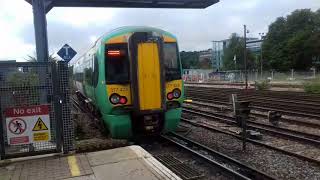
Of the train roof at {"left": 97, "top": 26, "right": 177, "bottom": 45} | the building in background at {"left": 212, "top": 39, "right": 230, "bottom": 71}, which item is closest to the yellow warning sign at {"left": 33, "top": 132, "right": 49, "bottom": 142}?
the train roof at {"left": 97, "top": 26, "right": 177, "bottom": 45}

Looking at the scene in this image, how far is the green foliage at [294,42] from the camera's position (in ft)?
282

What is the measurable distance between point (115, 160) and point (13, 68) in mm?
2482

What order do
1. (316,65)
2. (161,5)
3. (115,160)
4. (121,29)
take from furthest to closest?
(316,65), (161,5), (121,29), (115,160)

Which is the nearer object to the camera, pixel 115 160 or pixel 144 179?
pixel 144 179

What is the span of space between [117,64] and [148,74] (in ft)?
3.07

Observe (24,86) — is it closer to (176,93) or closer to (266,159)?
(176,93)

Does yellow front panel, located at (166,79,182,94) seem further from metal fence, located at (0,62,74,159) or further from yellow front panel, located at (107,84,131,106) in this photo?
metal fence, located at (0,62,74,159)

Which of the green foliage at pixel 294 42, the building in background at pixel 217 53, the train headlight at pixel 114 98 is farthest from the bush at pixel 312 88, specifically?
the building in background at pixel 217 53

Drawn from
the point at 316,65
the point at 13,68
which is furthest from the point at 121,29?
the point at 316,65

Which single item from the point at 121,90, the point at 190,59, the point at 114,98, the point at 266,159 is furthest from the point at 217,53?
the point at 266,159

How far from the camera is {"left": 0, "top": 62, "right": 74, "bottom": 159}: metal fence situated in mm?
7598

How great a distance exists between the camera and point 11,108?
7.55 meters

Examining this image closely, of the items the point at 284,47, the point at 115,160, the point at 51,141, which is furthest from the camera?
the point at 284,47

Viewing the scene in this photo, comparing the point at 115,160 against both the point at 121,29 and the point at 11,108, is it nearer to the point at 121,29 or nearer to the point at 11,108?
the point at 11,108
